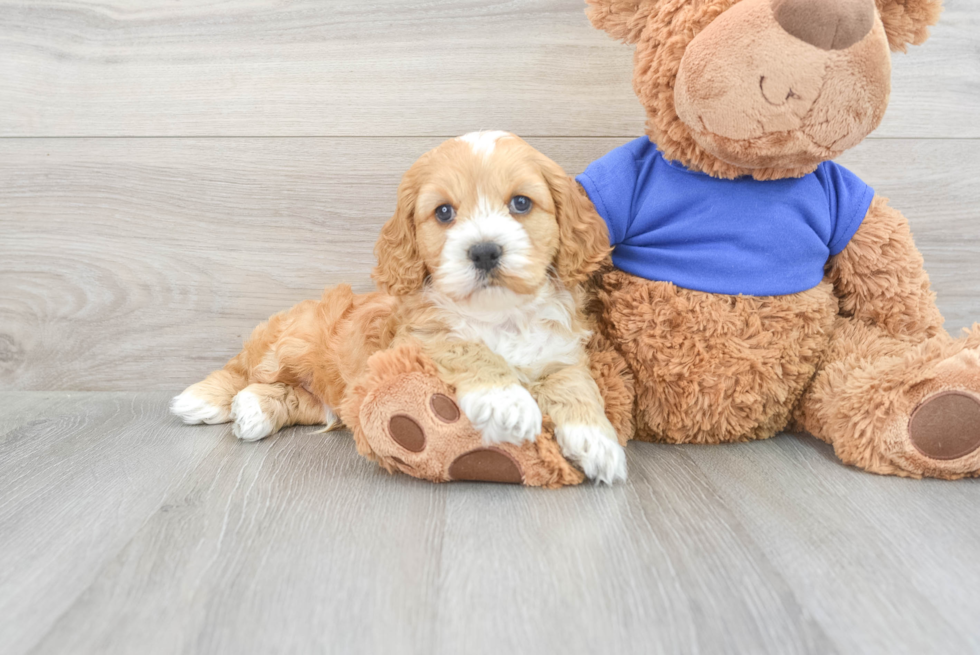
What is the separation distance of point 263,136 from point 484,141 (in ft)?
2.40

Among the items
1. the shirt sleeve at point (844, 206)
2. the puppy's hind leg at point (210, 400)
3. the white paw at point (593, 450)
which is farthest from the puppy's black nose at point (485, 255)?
the puppy's hind leg at point (210, 400)

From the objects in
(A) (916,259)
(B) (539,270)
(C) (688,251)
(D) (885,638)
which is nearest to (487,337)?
(B) (539,270)

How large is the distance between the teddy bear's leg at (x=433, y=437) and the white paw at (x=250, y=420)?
1.23ft

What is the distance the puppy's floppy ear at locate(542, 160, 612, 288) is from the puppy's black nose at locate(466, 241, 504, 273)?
5.8 inches

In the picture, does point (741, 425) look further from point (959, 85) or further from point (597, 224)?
point (959, 85)

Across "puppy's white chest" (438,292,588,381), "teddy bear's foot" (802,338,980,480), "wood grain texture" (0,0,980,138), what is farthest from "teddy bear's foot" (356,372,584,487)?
"wood grain texture" (0,0,980,138)

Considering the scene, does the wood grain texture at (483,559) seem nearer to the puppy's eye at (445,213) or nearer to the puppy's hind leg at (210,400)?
the puppy's hind leg at (210,400)

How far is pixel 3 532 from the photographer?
1002mm

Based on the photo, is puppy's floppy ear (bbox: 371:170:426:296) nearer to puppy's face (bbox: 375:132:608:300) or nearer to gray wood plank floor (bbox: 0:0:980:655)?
puppy's face (bbox: 375:132:608:300)

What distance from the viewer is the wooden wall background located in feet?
5.19

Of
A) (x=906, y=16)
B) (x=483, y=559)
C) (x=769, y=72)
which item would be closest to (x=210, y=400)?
(x=483, y=559)

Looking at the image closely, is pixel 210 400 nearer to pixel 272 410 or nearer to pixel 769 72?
pixel 272 410

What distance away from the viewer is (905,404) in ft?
3.67

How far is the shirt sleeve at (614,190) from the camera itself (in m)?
1.25
